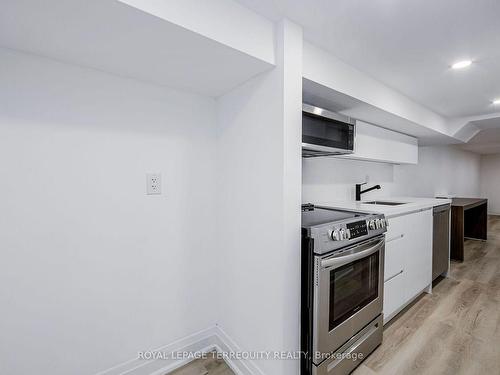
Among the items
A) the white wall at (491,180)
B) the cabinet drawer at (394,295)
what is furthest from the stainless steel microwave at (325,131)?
the white wall at (491,180)

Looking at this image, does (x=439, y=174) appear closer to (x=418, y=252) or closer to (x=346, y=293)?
(x=418, y=252)

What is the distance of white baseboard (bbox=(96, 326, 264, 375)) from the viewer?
1.45 m

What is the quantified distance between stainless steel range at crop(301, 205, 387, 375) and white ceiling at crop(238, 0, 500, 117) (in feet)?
3.51

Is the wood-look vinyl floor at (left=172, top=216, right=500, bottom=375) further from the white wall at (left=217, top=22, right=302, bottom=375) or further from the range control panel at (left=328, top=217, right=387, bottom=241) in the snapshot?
the range control panel at (left=328, top=217, right=387, bottom=241)

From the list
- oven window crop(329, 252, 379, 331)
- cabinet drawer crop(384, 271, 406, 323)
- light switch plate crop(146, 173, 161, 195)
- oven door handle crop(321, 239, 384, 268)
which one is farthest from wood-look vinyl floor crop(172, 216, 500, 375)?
light switch plate crop(146, 173, 161, 195)

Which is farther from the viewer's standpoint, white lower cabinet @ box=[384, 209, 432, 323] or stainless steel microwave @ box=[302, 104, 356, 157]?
white lower cabinet @ box=[384, 209, 432, 323]

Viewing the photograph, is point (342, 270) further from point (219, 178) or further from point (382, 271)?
point (219, 178)

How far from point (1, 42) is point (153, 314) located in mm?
1605

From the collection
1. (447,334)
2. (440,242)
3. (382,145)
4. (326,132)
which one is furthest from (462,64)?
(447,334)

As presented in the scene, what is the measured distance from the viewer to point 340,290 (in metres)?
1.44

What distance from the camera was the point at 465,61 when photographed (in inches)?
67.0

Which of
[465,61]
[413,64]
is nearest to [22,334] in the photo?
[413,64]

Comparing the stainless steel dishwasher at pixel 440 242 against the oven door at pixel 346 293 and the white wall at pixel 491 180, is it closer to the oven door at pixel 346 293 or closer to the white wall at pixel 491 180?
the oven door at pixel 346 293

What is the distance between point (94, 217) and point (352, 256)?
4.89ft
